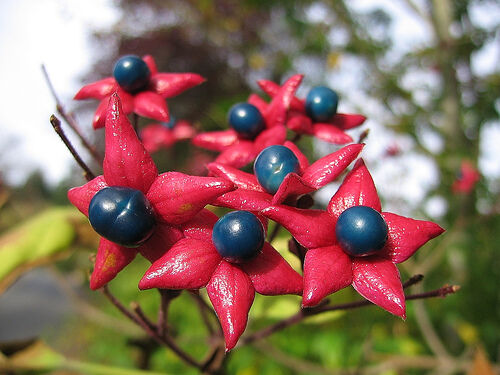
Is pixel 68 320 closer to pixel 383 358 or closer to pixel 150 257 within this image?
pixel 383 358

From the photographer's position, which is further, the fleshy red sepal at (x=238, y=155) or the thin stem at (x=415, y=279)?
the fleshy red sepal at (x=238, y=155)

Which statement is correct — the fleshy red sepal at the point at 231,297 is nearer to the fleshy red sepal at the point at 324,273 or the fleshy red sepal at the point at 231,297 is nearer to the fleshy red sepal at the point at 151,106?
the fleshy red sepal at the point at 324,273

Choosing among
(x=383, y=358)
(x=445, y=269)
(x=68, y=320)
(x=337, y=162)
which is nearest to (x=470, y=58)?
(x=445, y=269)

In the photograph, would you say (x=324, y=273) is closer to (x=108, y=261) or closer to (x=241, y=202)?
(x=241, y=202)

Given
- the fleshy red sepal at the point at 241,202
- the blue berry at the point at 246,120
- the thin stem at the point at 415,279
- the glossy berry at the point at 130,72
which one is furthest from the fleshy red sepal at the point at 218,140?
the thin stem at the point at 415,279

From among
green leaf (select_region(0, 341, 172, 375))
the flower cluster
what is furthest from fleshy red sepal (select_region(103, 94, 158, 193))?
green leaf (select_region(0, 341, 172, 375))

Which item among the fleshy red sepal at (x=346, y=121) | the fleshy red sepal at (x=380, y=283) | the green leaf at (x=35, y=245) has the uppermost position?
the fleshy red sepal at (x=346, y=121)
